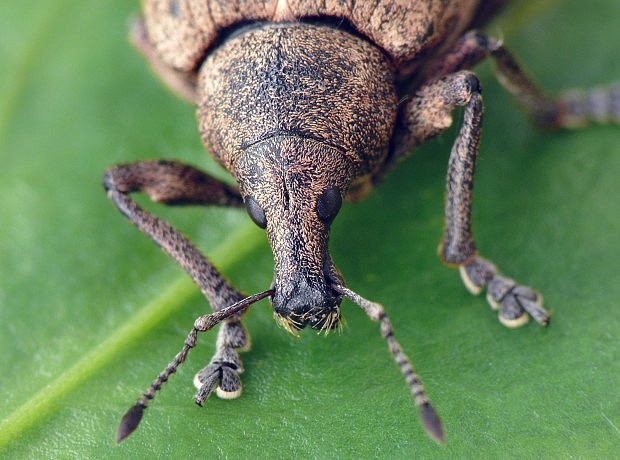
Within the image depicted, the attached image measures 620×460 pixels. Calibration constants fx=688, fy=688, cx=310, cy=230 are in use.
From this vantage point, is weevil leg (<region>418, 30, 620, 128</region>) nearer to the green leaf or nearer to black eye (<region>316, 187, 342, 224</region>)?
the green leaf

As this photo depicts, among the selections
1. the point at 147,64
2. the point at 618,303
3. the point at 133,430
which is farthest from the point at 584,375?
the point at 147,64

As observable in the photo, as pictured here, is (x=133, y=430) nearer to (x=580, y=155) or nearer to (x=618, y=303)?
(x=618, y=303)

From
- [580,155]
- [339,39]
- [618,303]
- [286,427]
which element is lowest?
[286,427]

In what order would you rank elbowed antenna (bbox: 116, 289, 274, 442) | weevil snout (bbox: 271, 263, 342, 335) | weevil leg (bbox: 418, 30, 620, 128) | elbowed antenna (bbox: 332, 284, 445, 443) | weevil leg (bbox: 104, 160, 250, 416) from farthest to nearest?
weevil leg (bbox: 418, 30, 620, 128) < weevil leg (bbox: 104, 160, 250, 416) < weevil snout (bbox: 271, 263, 342, 335) < elbowed antenna (bbox: 116, 289, 274, 442) < elbowed antenna (bbox: 332, 284, 445, 443)

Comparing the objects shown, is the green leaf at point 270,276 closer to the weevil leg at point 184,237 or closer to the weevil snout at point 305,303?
the weevil leg at point 184,237

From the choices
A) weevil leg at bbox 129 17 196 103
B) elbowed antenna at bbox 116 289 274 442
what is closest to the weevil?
elbowed antenna at bbox 116 289 274 442

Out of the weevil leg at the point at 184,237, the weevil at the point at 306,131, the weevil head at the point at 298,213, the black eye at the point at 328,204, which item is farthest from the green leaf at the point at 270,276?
the black eye at the point at 328,204

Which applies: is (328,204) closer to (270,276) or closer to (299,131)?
(299,131)
